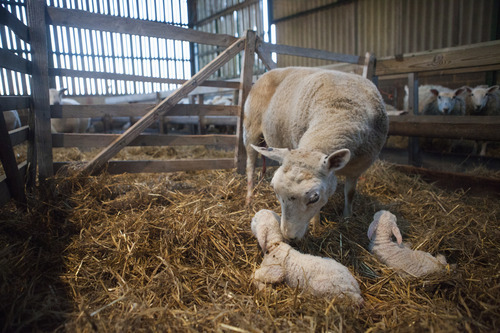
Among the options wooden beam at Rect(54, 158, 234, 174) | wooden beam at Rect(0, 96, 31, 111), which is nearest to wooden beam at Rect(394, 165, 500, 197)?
wooden beam at Rect(54, 158, 234, 174)

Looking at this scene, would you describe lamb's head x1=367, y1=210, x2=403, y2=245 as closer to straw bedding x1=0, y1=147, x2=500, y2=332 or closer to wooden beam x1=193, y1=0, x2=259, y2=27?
straw bedding x1=0, y1=147, x2=500, y2=332

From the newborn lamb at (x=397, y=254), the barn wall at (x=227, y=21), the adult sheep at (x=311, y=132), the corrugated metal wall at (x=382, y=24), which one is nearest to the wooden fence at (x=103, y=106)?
the adult sheep at (x=311, y=132)

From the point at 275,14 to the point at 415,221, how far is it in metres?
13.9

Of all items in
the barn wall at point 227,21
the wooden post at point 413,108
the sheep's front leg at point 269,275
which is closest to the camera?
the sheep's front leg at point 269,275

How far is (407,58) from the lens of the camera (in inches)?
189

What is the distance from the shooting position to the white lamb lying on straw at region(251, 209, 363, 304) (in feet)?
5.84

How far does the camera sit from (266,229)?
2.28 metres

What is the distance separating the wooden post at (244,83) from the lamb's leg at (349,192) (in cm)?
172

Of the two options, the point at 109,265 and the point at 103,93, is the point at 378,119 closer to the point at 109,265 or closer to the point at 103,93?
the point at 109,265

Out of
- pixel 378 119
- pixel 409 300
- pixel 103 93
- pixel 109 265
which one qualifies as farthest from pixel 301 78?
pixel 103 93

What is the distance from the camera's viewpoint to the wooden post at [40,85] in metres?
2.96

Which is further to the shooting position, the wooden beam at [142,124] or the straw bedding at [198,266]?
the wooden beam at [142,124]

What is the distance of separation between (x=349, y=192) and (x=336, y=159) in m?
1.19

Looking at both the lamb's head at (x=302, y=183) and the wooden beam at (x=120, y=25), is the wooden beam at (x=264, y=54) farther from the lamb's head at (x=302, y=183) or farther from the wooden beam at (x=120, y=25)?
the lamb's head at (x=302, y=183)
